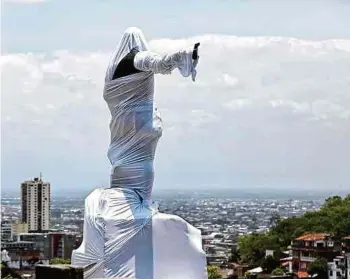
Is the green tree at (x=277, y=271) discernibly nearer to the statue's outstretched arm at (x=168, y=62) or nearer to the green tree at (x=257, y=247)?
the green tree at (x=257, y=247)

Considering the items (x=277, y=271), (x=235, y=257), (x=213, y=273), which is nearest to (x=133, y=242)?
(x=213, y=273)

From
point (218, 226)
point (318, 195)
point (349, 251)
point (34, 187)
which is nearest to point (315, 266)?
point (349, 251)

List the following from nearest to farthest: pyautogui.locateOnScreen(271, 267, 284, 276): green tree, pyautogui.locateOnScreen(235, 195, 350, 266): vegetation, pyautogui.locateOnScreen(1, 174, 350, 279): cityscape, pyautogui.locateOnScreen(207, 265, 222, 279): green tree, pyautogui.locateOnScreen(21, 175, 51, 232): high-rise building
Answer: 1. pyautogui.locateOnScreen(207, 265, 222, 279): green tree
2. pyautogui.locateOnScreen(271, 267, 284, 276): green tree
3. pyautogui.locateOnScreen(1, 174, 350, 279): cityscape
4. pyautogui.locateOnScreen(235, 195, 350, 266): vegetation
5. pyautogui.locateOnScreen(21, 175, 51, 232): high-rise building

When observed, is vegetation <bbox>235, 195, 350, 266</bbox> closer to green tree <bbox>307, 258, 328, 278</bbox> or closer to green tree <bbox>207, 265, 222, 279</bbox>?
green tree <bbox>307, 258, 328, 278</bbox>

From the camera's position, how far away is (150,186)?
12.7m

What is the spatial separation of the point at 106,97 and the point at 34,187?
36052 millimetres

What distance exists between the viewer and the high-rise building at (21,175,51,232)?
48.2m

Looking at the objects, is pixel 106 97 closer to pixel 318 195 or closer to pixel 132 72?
pixel 132 72

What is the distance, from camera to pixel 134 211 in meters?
12.4

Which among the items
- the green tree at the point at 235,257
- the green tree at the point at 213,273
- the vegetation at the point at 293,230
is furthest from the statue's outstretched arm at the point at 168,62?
the green tree at the point at 235,257

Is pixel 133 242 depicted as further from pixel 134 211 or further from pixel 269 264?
pixel 269 264

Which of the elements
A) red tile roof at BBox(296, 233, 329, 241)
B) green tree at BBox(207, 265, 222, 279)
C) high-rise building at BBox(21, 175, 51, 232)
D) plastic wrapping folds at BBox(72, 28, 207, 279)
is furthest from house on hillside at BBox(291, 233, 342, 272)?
plastic wrapping folds at BBox(72, 28, 207, 279)

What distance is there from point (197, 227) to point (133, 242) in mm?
6629

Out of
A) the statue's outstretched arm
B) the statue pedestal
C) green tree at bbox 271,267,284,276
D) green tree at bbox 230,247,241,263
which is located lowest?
green tree at bbox 230,247,241,263
